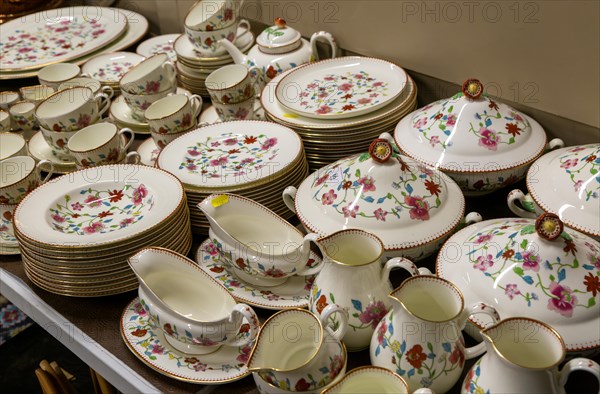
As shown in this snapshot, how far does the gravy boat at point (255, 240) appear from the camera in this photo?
117cm

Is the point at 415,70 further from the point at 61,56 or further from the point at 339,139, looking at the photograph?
the point at 61,56

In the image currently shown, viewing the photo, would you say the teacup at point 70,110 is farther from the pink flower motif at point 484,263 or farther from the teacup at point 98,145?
the pink flower motif at point 484,263

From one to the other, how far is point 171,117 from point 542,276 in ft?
2.92

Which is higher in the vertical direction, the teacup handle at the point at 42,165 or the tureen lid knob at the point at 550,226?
the tureen lid knob at the point at 550,226

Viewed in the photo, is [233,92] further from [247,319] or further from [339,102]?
[247,319]

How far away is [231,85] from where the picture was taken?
158 centimetres

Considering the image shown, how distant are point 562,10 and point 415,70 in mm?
421

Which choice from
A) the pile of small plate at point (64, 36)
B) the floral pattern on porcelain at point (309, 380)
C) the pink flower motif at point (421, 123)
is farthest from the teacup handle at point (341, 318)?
the pile of small plate at point (64, 36)

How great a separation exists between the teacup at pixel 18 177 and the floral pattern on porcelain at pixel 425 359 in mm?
838

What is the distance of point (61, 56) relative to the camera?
2.07 m

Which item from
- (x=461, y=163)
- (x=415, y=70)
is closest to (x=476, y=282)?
(x=461, y=163)

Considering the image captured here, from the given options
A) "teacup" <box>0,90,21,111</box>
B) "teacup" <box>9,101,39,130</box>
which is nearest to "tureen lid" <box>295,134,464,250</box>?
"teacup" <box>9,101,39,130</box>

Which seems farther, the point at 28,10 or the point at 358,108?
the point at 28,10

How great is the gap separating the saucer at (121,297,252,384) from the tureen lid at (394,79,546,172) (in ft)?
1.72
